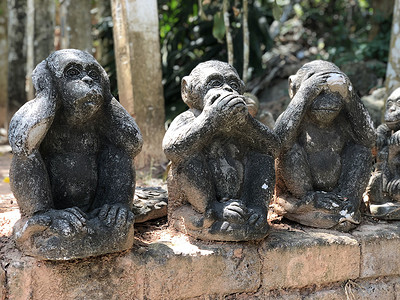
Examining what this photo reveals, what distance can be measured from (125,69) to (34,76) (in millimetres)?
3797

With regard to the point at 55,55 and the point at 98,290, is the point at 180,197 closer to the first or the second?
the point at 98,290

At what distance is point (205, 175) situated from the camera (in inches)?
137

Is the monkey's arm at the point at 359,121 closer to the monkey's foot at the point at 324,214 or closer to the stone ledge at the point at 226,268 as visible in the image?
the monkey's foot at the point at 324,214

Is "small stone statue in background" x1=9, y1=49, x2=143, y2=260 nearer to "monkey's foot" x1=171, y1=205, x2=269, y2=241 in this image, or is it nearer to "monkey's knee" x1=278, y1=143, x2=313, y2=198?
"monkey's foot" x1=171, y1=205, x2=269, y2=241

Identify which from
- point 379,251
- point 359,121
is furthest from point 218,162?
point 379,251

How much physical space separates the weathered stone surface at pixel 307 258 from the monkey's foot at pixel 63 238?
1.08 m

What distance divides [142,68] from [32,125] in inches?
159

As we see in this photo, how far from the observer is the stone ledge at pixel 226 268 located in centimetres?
308

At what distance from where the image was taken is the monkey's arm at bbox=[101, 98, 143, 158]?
11.2 feet

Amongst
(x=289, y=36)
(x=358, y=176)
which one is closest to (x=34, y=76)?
(x=358, y=176)

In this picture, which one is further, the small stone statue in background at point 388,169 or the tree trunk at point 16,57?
the tree trunk at point 16,57

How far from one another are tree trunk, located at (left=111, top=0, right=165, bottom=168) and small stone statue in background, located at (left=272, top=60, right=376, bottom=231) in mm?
3240

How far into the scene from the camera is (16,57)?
34.9ft

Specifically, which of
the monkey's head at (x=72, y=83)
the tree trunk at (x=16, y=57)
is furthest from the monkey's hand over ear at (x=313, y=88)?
the tree trunk at (x=16, y=57)
